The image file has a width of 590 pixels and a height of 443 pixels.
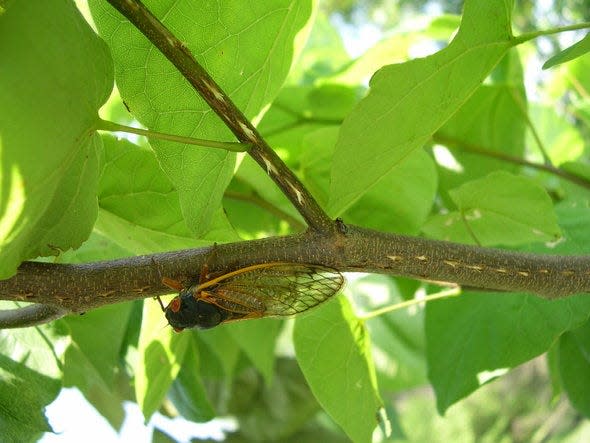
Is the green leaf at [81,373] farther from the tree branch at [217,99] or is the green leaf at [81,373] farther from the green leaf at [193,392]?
the tree branch at [217,99]

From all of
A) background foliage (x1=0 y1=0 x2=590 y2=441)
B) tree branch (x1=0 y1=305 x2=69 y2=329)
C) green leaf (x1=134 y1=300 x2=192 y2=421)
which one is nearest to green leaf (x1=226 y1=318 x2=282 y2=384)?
background foliage (x1=0 y1=0 x2=590 y2=441)

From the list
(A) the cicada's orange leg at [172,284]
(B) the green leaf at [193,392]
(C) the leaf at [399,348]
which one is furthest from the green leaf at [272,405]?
(A) the cicada's orange leg at [172,284]

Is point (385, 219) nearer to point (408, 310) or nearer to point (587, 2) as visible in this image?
point (408, 310)

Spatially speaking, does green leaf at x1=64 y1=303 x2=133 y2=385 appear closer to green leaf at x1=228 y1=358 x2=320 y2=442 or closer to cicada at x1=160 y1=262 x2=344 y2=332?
cicada at x1=160 y1=262 x2=344 y2=332

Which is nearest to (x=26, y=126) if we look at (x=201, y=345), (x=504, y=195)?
(x=504, y=195)

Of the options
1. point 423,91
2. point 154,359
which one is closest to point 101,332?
point 154,359

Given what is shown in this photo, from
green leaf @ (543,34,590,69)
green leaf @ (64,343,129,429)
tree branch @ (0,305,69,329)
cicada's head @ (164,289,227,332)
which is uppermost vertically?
green leaf @ (64,343,129,429)

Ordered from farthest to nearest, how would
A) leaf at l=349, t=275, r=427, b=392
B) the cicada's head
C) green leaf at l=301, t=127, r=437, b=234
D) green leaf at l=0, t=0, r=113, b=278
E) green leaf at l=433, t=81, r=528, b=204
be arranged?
leaf at l=349, t=275, r=427, b=392 < green leaf at l=433, t=81, r=528, b=204 < green leaf at l=301, t=127, r=437, b=234 < the cicada's head < green leaf at l=0, t=0, r=113, b=278

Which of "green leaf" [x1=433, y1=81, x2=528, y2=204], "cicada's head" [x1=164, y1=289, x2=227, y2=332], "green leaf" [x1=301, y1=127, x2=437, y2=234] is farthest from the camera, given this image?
"green leaf" [x1=433, y1=81, x2=528, y2=204]
